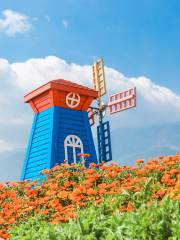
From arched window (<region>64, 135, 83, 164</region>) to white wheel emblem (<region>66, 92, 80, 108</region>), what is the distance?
108 cm

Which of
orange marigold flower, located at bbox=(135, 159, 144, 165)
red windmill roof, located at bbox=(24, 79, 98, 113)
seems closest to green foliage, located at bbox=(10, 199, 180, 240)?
orange marigold flower, located at bbox=(135, 159, 144, 165)

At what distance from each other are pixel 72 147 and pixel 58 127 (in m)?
0.83

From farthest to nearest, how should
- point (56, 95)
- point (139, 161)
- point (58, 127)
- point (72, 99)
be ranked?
1. point (72, 99)
2. point (56, 95)
3. point (58, 127)
4. point (139, 161)

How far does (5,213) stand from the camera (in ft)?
26.4

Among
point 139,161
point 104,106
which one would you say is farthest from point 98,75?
point 139,161

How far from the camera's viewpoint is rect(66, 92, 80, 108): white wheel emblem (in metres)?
14.8

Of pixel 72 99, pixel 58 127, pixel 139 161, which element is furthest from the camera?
pixel 72 99

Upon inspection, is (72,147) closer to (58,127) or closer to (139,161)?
(58,127)

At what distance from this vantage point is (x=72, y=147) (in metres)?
14.5

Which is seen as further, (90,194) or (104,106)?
(104,106)

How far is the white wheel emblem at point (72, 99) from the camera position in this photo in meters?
14.8

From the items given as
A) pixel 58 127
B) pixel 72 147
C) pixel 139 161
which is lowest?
pixel 139 161

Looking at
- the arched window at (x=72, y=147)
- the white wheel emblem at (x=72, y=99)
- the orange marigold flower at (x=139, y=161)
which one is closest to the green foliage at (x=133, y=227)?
the orange marigold flower at (x=139, y=161)

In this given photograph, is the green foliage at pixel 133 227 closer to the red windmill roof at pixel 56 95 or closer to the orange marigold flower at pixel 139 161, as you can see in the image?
the orange marigold flower at pixel 139 161
